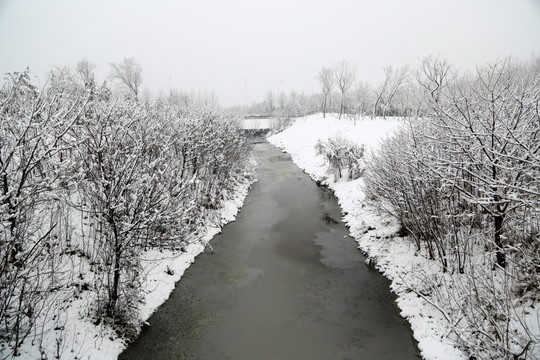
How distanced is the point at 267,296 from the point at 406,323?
3.67 metres

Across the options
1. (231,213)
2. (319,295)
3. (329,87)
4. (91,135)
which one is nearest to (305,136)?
(329,87)

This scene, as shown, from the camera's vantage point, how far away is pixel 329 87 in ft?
180

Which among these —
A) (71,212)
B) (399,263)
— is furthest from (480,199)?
(71,212)

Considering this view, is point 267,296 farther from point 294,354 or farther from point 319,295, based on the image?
point 294,354

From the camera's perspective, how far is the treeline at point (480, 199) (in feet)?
16.4

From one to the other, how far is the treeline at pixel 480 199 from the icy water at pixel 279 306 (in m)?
1.57

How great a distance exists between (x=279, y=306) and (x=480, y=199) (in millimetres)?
5459

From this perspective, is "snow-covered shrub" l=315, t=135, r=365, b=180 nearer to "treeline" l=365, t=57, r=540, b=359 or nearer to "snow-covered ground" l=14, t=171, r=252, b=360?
"treeline" l=365, t=57, r=540, b=359

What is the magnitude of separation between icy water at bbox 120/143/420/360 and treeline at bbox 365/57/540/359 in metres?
1.57

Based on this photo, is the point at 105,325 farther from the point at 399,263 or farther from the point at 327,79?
the point at 327,79

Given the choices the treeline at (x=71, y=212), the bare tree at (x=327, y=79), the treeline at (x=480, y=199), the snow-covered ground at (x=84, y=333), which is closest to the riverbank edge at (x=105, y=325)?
the snow-covered ground at (x=84, y=333)

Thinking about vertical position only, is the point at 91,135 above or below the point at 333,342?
above

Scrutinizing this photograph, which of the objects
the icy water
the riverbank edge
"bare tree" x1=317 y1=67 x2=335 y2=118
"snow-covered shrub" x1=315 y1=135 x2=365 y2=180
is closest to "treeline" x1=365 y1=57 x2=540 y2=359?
the icy water

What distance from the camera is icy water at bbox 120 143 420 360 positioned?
21.7ft
